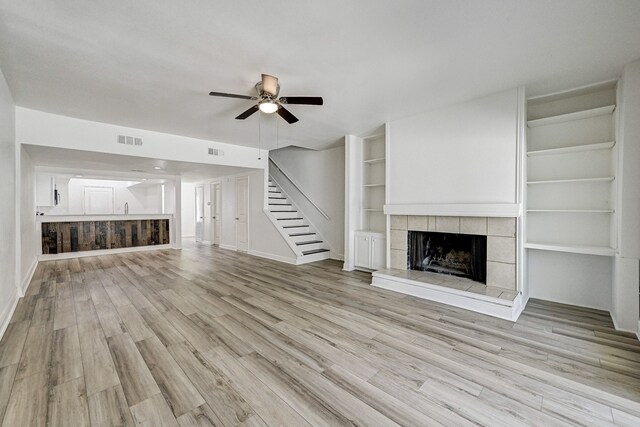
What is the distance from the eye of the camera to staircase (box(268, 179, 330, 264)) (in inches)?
241

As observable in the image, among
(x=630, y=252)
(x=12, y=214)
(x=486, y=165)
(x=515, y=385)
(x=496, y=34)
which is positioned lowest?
(x=515, y=385)

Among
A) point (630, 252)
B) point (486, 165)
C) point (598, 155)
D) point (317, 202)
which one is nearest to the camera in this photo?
point (630, 252)

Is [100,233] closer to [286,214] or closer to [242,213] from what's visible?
[242,213]

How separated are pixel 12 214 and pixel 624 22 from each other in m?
6.60

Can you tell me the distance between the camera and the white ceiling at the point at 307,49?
1970mm

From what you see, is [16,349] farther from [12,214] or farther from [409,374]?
[409,374]

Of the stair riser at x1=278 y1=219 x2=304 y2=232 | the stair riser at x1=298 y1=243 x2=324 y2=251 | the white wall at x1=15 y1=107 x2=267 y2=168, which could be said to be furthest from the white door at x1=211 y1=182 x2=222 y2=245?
the stair riser at x1=298 y1=243 x2=324 y2=251

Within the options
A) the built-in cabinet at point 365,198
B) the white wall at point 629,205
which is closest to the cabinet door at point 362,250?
the built-in cabinet at point 365,198

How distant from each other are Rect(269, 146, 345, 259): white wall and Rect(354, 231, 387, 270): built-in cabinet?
40.8 inches

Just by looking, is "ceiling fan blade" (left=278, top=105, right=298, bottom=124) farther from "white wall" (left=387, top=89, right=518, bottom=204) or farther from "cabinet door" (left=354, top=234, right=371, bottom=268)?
"cabinet door" (left=354, top=234, right=371, bottom=268)

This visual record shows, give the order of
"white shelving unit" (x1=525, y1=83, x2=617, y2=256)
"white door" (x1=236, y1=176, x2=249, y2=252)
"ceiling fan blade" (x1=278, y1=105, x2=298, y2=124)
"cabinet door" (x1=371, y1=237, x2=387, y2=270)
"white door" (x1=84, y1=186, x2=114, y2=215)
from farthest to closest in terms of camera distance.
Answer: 1. "white door" (x1=84, y1=186, x2=114, y2=215)
2. "white door" (x1=236, y1=176, x2=249, y2=252)
3. "cabinet door" (x1=371, y1=237, x2=387, y2=270)
4. "ceiling fan blade" (x1=278, y1=105, x2=298, y2=124)
5. "white shelving unit" (x1=525, y1=83, x2=617, y2=256)

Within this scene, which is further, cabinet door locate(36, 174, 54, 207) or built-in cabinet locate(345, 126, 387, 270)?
cabinet door locate(36, 174, 54, 207)

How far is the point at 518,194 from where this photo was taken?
3.32m

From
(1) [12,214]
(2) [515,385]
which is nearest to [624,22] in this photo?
(2) [515,385]
